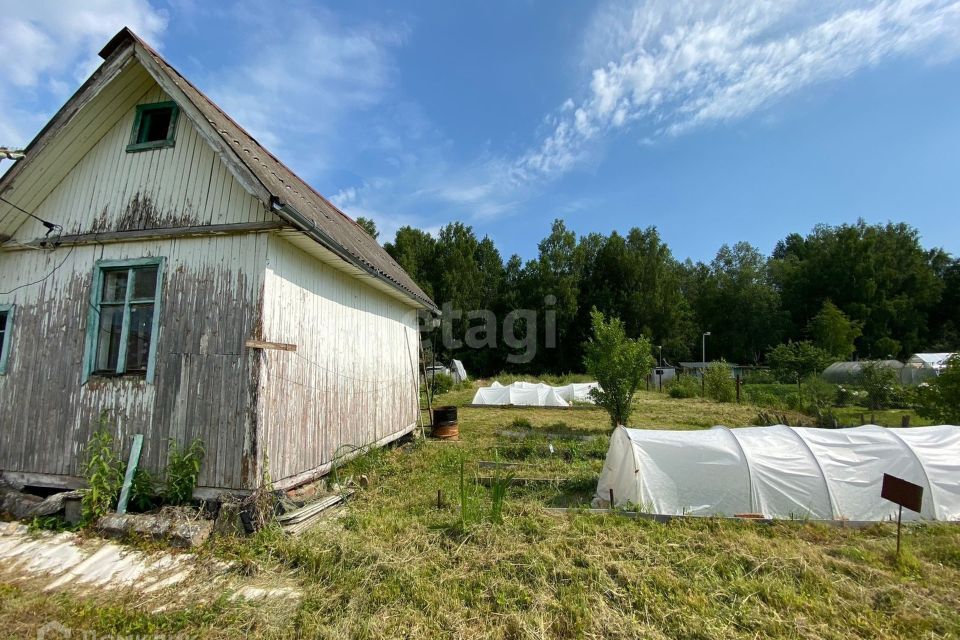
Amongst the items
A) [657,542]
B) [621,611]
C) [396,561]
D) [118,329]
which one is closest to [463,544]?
[396,561]

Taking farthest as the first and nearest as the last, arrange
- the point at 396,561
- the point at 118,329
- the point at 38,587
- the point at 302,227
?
1. the point at 118,329
2. the point at 302,227
3. the point at 396,561
4. the point at 38,587

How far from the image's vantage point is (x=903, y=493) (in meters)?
4.21

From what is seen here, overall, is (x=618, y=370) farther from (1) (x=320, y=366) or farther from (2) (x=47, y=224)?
(2) (x=47, y=224)

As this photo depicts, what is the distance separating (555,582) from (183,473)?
4.45 metres

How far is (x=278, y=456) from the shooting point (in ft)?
17.2

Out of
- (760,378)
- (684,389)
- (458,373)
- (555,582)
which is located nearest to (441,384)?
(458,373)

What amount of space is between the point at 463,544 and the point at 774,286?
59.1 meters

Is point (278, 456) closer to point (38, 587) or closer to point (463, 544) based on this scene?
point (38, 587)

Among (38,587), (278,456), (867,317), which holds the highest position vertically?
(867,317)

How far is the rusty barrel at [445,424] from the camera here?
1084 centimetres

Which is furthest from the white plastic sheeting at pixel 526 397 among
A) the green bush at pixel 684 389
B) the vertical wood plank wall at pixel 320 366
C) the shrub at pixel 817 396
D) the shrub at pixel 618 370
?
the vertical wood plank wall at pixel 320 366

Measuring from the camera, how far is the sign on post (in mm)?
4023

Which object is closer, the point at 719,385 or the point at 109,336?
the point at 109,336

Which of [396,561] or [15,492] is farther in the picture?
[15,492]
